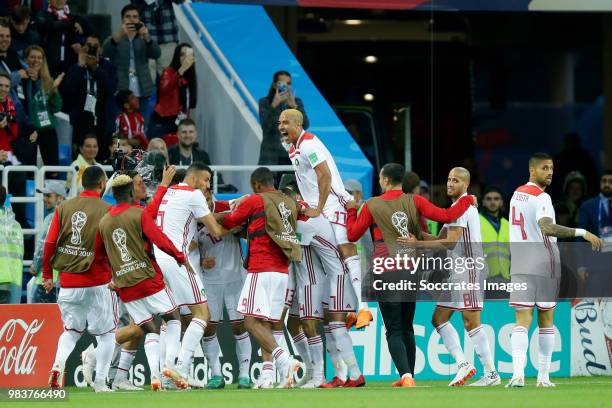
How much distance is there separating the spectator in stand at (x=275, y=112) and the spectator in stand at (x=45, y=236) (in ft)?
9.33

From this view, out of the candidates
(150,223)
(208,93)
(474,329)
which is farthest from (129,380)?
(208,93)

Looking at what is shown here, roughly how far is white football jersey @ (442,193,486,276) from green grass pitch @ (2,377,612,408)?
4.96 feet

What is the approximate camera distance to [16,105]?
1950cm

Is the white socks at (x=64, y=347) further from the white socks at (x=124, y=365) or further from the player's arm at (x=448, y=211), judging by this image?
the player's arm at (x=448, y=211)

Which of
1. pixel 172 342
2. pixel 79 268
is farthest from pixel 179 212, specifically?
pixel 172 342

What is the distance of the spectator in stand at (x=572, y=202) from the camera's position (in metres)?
21.9

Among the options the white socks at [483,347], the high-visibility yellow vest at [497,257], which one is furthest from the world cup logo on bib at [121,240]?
the high-visibility yellow vest at [497,257]

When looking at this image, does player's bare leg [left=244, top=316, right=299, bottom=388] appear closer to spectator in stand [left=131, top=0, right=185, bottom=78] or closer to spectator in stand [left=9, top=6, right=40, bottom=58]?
spectator in stand [left=9, top=6, right=40, bottom=58]

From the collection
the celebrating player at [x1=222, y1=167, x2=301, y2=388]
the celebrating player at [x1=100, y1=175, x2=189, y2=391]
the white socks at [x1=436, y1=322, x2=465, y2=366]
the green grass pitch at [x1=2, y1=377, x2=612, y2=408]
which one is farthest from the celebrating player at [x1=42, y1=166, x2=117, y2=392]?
the white socks at [x1=436, y1=322, x2=465, y2=366]

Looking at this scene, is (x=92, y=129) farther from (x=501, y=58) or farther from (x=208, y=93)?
(x=501, y=58)

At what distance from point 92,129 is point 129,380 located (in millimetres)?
4277

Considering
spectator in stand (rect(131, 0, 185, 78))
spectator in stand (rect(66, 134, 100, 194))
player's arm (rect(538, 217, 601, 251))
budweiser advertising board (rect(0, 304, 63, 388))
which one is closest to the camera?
player's arm (rect(538, 217, 601, 251))

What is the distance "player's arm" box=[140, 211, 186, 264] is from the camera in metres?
14.9

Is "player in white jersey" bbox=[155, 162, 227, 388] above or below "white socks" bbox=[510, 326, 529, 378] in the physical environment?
above
